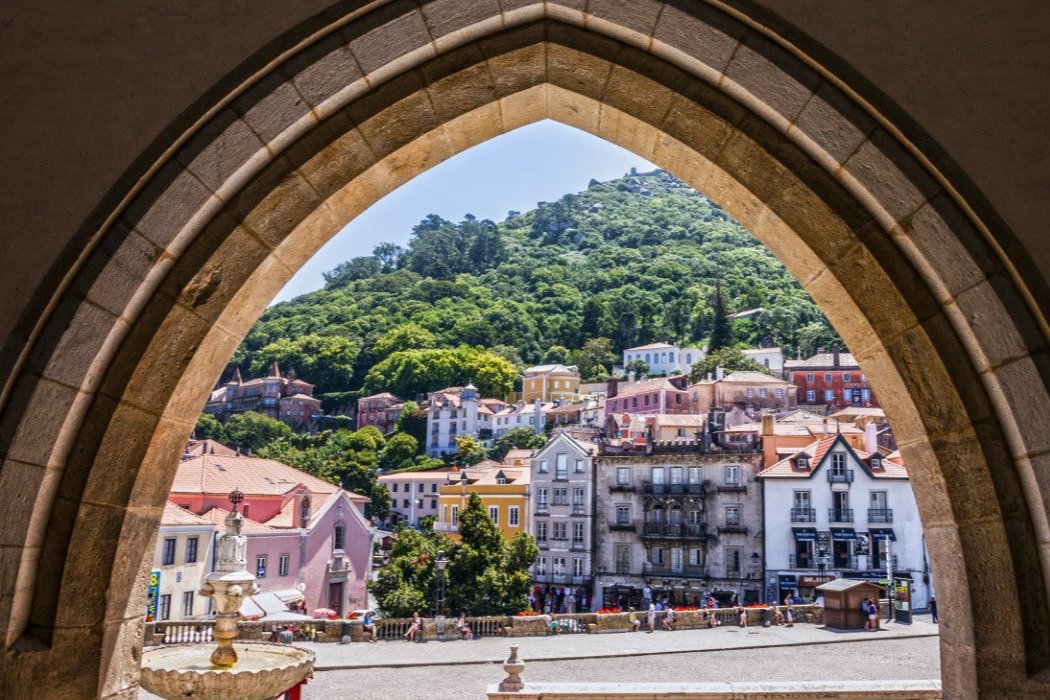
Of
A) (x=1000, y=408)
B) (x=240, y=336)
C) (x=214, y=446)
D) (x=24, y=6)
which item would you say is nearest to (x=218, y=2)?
(x=24, y=6)

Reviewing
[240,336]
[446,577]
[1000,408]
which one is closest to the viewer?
[1000,408]

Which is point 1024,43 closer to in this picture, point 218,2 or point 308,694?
point 218,2

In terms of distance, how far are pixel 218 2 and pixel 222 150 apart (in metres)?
0.51

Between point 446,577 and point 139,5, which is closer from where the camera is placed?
point 139,5

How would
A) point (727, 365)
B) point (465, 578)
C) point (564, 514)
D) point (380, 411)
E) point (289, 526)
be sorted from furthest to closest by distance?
point (380, 411), point (727, 365), point (564, 514), point (289, 526), point (465, 578)

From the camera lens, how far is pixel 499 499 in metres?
42.8

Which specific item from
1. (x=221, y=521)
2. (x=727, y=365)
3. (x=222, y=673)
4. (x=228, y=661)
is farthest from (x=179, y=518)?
(x=727, y=365)

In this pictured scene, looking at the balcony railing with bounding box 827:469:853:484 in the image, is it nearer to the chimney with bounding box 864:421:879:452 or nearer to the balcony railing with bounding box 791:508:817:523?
the balcony railing with bounding box 791:508:817:523

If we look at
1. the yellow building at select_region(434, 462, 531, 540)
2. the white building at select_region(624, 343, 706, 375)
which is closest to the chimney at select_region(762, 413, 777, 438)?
the yellow building at select_region(434, 462, 531, 540)

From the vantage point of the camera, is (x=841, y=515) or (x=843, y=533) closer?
(x=843, y=533)

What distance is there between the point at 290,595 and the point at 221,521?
177 inches

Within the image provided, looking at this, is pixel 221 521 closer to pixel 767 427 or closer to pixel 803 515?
pixel 767 427

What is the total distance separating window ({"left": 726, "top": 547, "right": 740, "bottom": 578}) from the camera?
3550 centimetres

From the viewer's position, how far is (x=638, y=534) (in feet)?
124
